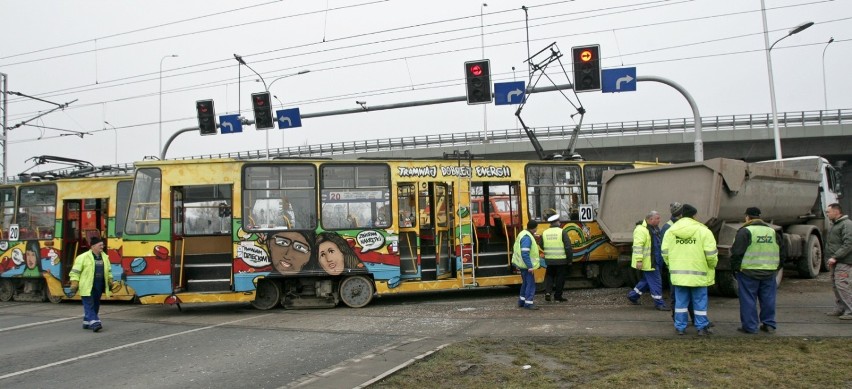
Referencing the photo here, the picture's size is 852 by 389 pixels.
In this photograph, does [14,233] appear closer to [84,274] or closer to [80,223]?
[80,223]

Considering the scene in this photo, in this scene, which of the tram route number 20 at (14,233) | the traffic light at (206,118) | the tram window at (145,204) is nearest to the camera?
the tram window at (145,204)

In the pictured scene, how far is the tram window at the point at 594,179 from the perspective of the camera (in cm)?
1348

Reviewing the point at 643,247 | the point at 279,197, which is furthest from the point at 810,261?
the point at 279,197

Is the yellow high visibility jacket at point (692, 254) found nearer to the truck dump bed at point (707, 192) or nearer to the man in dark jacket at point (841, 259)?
the man in dark jacket at point (841, 259)

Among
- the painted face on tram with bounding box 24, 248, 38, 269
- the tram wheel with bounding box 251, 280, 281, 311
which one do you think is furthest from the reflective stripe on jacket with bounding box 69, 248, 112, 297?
the painted face on tram with bounding box 24, 248, 38, 269

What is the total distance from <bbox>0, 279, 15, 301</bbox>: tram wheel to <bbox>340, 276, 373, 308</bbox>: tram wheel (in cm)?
999

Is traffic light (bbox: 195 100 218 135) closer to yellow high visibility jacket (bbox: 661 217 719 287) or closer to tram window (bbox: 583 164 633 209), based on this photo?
tram window (bbox: 583 164 633 209)

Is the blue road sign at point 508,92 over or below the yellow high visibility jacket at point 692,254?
over

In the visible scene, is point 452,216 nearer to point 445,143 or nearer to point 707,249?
point 707,249

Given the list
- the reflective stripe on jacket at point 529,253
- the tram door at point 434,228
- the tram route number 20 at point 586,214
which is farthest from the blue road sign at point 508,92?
the reflective stripe on jacket at point 529,253

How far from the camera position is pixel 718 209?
32.3 ft

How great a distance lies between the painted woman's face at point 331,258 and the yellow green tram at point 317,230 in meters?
0.02

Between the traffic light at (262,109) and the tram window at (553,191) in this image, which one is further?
the traffic light at (262,109)

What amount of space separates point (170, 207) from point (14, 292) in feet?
25.9
